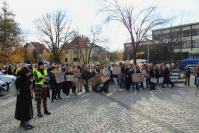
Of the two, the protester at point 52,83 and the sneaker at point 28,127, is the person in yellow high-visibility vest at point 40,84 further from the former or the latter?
the protester at point 52,83

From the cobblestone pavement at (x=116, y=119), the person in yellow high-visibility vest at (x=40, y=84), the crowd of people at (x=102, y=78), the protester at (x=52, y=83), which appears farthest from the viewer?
the crowd of people at (x=102, y=78)

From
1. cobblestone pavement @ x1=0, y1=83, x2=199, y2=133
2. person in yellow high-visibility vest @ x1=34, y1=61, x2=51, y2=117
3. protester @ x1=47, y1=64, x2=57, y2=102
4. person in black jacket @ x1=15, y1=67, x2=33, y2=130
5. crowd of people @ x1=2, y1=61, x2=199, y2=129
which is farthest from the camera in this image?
crowd of people @ x1=2, y1=61, x2=199, y2=129

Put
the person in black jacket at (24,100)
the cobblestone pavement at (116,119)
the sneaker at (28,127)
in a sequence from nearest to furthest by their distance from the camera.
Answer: the cobblestone pavement at (116,119) → the sneaker at (28,127) → the person in black jacket at (24,100)

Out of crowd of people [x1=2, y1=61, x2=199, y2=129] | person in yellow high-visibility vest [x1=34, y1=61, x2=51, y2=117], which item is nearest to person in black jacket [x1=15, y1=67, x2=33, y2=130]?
person in yellow high-visibility vest [x1=34, y1=61, x2=51, y2=117]

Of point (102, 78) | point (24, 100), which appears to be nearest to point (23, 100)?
point (24, 100)

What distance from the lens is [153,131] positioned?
8945 millimetres

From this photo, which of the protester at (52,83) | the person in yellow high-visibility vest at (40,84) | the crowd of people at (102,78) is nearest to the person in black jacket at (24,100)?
the person in yellow high-visibility vest at (40,84)

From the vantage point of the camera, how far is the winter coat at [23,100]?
1003 centimetres

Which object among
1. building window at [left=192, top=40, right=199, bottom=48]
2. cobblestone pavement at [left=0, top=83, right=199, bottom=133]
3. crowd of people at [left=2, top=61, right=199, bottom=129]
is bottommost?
cobblestone pavement at [left=0, top=83, right=199, bottom=133]

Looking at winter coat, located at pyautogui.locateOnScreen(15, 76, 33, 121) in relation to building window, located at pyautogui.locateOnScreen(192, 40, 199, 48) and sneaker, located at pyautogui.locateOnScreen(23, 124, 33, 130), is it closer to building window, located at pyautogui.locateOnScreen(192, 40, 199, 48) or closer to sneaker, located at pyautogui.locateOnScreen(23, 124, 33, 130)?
sneaker, located at pyautogui.locateOnScreen(23, 124, 33, 130)

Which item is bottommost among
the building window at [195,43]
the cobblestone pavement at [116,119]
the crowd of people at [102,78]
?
the cobblestone pavement at [116,119]

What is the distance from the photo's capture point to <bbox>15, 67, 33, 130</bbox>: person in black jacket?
395 inches

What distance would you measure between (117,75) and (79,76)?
2490 mm

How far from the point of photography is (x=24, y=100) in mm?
10141
